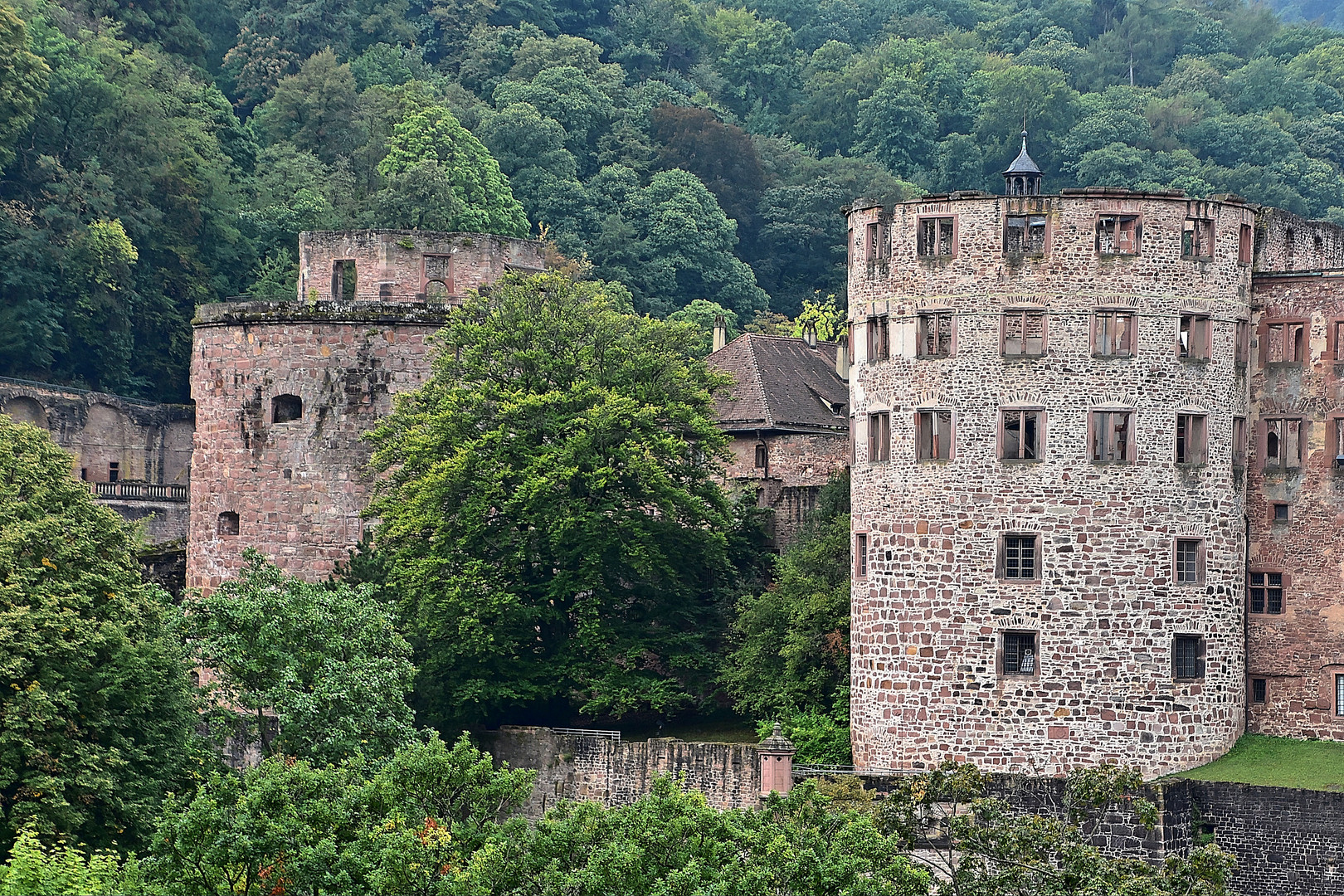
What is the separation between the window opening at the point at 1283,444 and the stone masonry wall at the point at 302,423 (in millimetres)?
20194

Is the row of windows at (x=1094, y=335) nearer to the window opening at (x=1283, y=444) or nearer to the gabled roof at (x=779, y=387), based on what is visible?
the window opening at (x=1283, y=444)

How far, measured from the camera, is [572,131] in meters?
113

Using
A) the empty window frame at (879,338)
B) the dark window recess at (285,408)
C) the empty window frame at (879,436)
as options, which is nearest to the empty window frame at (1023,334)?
the empty window frame at (879,338)

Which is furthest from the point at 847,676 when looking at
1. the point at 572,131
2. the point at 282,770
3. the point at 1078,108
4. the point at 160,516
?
the point at 1078,108

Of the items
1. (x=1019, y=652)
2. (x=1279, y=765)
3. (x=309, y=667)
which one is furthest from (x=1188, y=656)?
(x=309, y=667)

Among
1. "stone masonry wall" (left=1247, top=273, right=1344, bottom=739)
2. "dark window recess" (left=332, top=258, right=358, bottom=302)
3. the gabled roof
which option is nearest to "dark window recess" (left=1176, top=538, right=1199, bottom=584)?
"stone masonry wall" (left=1247, top=273, right=1344, bottom=739)

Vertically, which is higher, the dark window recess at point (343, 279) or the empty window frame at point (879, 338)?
the dark window recess at point (343, 279)

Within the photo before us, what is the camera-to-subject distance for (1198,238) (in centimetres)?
5022

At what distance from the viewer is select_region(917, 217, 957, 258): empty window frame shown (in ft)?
165

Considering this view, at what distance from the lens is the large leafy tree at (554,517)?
5531cm

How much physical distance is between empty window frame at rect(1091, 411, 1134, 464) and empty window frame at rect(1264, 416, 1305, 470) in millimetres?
4153

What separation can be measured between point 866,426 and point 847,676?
5705mm

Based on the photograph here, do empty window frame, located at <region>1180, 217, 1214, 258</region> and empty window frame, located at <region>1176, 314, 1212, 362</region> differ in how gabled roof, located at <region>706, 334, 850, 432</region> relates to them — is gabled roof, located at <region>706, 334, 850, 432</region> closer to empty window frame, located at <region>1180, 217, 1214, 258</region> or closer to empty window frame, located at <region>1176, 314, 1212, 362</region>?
empty window frame, located at <region>1176, 314, 1212, 362</region>

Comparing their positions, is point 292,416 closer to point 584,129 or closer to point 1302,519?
point 1302,519
